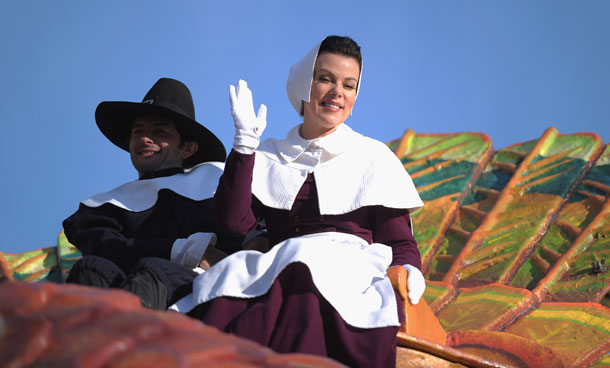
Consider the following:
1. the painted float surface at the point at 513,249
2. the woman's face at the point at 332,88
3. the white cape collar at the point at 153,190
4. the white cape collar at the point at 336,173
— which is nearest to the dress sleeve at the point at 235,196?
the white cape collar at the point at 336,173

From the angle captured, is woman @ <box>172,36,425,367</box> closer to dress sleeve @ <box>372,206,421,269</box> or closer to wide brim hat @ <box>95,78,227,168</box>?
dress sleeve @ <box>372,206,421,269</box>

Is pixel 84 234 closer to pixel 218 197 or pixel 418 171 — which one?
pixel 218 197

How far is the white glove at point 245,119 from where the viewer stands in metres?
2.69

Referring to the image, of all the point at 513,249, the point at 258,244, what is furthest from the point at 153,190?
the point at 513,249

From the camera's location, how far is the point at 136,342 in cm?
100

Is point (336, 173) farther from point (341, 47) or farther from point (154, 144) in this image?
point (154, 144)

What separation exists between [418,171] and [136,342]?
4101 millimetres

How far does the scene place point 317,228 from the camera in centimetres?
282

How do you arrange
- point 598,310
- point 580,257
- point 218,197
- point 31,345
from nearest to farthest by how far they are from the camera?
point 31,345, point 218,197, point 598,310, point 580,257

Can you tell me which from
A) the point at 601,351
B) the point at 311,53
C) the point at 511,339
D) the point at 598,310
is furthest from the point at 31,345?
the point at 598,310

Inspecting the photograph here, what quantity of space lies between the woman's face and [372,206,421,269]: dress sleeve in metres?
0.39

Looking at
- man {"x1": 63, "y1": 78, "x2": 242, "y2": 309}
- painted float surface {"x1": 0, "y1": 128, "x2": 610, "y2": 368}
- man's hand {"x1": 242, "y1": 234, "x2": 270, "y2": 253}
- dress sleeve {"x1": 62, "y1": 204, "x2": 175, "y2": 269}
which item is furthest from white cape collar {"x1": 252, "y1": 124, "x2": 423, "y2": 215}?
painted float surface {"x1": 0, "y1": 128, "x2": 610, "y2": 368}

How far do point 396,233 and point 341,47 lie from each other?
74 centimetres

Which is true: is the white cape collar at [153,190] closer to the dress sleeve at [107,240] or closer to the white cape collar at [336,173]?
the dress sleeve at [107,240]
